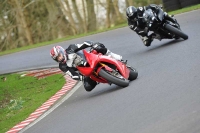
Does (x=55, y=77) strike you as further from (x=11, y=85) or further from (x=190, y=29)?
(x=190, y=29)

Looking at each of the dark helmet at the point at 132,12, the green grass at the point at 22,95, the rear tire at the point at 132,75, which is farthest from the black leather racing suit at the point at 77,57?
the dark helmet at the point at 132,12

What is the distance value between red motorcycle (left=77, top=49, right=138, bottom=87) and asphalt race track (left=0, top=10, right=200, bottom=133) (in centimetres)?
23

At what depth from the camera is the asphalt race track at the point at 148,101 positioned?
7.61 m

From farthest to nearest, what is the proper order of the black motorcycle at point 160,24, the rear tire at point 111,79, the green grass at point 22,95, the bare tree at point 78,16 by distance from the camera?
the bare tree at point 78,16
the black motorcycle at point 160,24
the green grass at point 22,95
the rear tire at point 111,79

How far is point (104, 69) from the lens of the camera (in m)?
11.0

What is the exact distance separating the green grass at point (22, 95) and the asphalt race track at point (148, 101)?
121 centimetres

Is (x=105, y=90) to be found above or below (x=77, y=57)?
below

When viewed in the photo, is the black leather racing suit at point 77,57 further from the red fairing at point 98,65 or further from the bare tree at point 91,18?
the bare tree at point 91,18

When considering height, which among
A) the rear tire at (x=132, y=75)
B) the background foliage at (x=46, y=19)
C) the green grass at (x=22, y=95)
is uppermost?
the rear tire at (x=132, y=75)

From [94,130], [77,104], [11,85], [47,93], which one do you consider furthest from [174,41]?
[94,130]

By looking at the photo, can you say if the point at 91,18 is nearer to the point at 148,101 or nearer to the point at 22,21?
the point at 22,21

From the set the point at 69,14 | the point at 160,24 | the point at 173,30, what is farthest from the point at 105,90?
the point at 69,14

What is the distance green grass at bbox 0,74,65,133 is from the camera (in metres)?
12.9

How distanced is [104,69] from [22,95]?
5715mm
